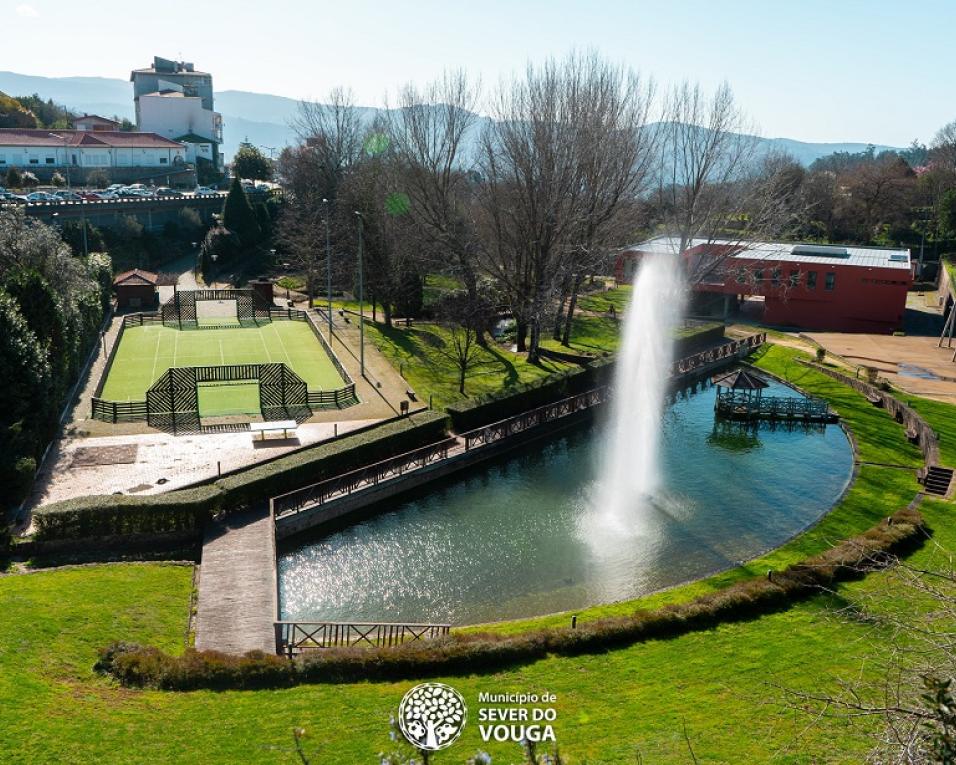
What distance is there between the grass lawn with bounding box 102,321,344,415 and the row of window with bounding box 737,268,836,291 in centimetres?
3187

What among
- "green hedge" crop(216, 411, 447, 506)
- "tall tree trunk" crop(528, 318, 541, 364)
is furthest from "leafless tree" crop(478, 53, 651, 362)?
"green hedge" crop(216, 411, 447, 506)

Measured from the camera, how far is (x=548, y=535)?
25766 millimetres

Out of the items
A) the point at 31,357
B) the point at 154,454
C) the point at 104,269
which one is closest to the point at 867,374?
the point at 154,454

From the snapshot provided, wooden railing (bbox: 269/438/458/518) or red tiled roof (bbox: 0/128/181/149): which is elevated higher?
red tiled roof (bbox: 0/128/181/149)

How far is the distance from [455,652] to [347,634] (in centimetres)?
303

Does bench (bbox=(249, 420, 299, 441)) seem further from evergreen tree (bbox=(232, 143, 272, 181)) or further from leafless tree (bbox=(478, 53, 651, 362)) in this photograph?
evergreen tree (bbox=(232, 143, 272, 181))

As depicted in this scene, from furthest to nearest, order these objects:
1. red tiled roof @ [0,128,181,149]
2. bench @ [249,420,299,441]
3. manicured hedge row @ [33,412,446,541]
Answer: red tiled roof @ [0,128,181,149]
bench @ [249,420,299,441]
manicured hedge row @ [33,412,446,541]

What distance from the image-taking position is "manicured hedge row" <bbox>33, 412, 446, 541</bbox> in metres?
21.7

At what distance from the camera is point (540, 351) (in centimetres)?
4575

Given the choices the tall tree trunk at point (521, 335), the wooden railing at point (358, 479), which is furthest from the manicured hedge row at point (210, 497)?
the tall tree trunk at point (521, 335)

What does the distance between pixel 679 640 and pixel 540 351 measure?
28.2m

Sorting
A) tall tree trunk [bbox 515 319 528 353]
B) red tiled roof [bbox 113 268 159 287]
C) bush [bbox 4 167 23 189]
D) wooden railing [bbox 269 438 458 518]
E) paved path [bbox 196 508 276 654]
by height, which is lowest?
paved path [bbox 196 508 276 654]

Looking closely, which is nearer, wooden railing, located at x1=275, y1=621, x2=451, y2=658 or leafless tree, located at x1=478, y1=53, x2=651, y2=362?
wooden railing, located at x1=275, y1=621, x2=451, y2=658

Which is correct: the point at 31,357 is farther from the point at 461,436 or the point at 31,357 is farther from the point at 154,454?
the point at 461,436
